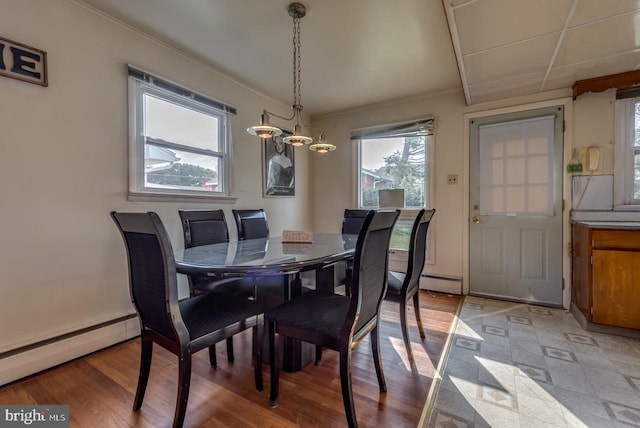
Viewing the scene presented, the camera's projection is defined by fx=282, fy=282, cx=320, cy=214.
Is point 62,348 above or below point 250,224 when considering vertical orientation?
below

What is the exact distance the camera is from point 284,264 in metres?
1.37

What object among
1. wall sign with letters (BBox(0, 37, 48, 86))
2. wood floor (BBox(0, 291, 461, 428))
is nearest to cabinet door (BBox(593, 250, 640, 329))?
wood floor (BBox(0, 291, 461, 428))

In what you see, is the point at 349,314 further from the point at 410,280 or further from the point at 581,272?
the point at 581,272

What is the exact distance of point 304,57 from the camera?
2646 millimetres

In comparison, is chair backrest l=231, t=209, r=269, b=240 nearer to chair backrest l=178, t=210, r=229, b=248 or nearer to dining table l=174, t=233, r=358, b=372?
chair backrest l=178, t=210, r=229, b=248

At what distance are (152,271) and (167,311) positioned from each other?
0.19m

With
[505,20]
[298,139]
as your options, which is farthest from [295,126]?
[505,20]

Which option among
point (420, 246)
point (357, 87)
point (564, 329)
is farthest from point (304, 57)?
point (564, 329)

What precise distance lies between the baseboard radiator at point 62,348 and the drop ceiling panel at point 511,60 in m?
3.48

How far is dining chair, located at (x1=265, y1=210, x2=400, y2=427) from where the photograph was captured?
4.10 feet

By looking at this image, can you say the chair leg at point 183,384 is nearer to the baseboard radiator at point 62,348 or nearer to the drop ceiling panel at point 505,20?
the baseboard radiator at point 62,348

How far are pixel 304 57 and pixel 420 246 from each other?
2007 mm

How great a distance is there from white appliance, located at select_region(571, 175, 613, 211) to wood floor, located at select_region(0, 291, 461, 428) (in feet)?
7.15

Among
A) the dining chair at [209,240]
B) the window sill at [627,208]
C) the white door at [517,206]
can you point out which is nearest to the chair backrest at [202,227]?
the dining chair at [209,240]
